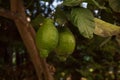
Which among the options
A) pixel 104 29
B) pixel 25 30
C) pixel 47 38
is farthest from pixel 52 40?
pixel 25 30

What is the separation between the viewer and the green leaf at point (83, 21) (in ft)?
2.81

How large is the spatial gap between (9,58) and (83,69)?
1.49 ft

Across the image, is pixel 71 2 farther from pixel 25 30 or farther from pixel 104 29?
pixel 25 30

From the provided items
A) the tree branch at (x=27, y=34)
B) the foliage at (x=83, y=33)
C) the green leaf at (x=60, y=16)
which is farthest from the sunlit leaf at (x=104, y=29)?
the tree branch at (x=27, y=34)

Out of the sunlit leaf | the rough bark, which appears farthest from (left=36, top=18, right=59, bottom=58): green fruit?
the rough bark

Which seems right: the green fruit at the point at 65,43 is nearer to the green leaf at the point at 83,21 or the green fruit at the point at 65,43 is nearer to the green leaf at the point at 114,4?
the green leaf at the point at 83,21

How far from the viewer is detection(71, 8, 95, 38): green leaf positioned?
86cm

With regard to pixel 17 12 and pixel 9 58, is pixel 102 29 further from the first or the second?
pixel 9 58

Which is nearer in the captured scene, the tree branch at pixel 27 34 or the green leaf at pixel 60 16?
the green leaf at pixel 60 16

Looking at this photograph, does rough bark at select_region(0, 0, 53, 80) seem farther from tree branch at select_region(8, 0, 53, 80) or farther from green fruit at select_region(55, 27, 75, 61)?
green fruit at select_region(55, 27, 75, 61)

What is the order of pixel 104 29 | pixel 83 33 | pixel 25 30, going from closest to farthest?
pixel 83 33, pixel 104 29, pixel 25 30

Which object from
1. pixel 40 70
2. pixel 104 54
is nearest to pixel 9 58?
pixel 104 54

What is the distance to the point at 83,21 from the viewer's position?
87cm

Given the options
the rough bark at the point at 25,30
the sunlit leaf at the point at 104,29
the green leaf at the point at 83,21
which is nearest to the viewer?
the green leaf at the point at 83,21
